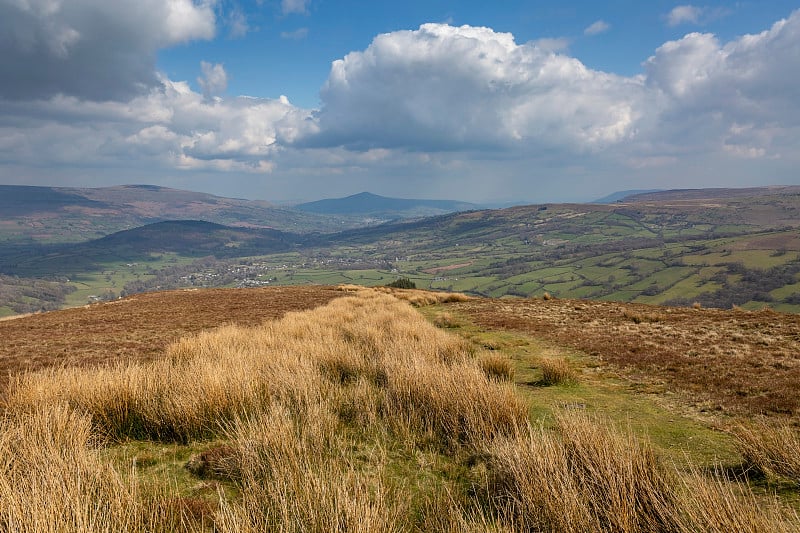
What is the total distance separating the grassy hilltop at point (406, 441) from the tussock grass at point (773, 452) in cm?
2

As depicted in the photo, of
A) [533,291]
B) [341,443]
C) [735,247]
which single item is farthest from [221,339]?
[735,247]

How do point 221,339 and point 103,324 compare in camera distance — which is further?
point 103,324

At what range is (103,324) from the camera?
22609mm

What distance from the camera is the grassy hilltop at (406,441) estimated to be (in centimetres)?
333

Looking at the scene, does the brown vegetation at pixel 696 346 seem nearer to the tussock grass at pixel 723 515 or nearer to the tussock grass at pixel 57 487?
the tussock grass at pixel 723 515

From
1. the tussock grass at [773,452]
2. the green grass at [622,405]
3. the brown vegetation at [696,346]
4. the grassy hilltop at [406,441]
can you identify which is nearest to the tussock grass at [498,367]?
the grassy hilltop at [406,441]

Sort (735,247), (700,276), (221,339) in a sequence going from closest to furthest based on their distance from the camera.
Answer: (221,339) → (700,276) → (735,247)

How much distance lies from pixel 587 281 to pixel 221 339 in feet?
394

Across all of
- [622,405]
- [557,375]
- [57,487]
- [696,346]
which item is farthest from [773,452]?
[696,346]

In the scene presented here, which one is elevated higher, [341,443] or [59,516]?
[59,516]

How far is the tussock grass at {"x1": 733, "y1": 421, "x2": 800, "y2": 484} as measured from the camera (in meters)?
4.51

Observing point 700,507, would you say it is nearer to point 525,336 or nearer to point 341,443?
point 341,443

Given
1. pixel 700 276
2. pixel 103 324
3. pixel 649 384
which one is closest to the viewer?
pixel 649 384

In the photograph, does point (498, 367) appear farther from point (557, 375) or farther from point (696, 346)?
point (696, 346)
